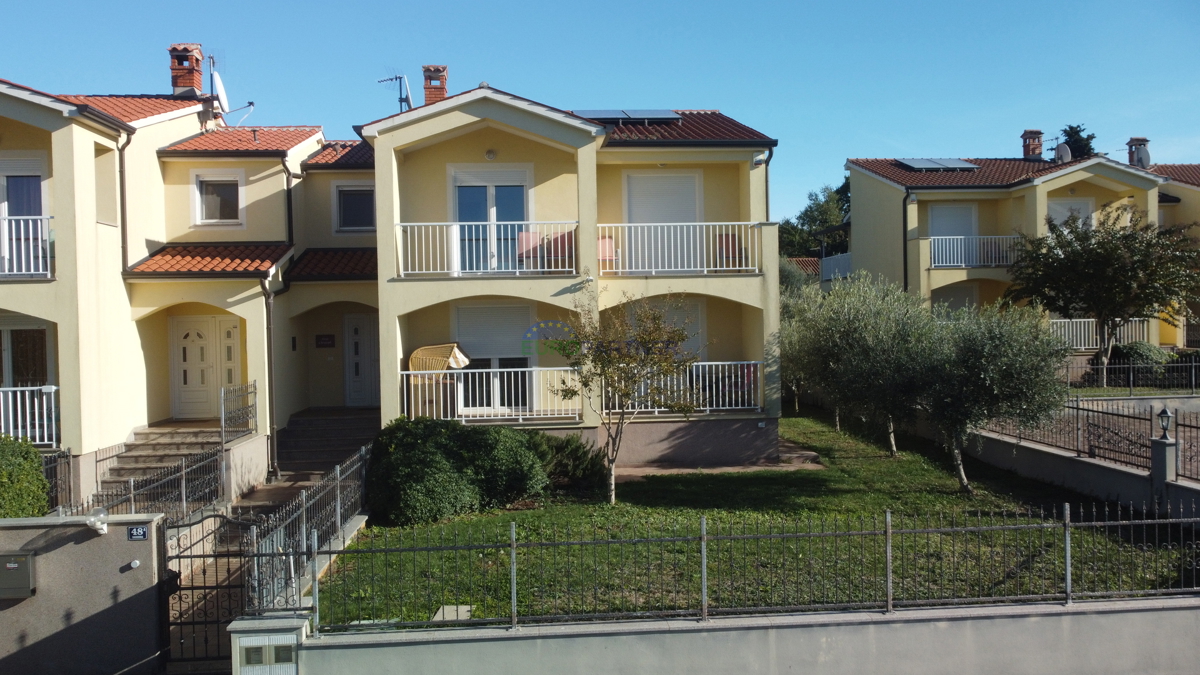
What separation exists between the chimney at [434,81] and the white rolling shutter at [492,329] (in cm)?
599

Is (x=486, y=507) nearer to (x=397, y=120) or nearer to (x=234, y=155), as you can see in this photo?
(x=397, y=120)

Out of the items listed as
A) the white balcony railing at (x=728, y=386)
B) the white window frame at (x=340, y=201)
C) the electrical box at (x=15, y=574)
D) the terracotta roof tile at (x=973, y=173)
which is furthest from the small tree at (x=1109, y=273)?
the electrical box at (x=15, y=574)

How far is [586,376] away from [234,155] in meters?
9.15

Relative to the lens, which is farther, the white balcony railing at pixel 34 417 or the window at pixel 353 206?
the window at pixel 353 206

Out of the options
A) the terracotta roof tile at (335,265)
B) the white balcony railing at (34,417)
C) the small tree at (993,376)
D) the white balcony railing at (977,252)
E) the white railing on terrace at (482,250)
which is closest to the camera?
the small tree at (993,376)

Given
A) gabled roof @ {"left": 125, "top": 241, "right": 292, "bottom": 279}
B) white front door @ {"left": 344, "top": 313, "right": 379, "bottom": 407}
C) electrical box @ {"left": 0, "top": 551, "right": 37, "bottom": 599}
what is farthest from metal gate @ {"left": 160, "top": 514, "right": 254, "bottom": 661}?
white front door @ {"left": 344, "top": 313, "right": 379, "bottom": 407}

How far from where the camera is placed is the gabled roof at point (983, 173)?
24.1 metres

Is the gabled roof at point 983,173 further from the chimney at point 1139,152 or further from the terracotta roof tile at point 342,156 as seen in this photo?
the terracotta roof tile at point 342,156

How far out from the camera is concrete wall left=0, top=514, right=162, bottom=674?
830 cm

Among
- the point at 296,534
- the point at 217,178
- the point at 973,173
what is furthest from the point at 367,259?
the point at 973,173

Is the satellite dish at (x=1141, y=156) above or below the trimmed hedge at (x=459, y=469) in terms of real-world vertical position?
above

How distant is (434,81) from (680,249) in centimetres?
777

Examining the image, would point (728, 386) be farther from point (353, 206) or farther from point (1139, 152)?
Answer: point (1139, 152)

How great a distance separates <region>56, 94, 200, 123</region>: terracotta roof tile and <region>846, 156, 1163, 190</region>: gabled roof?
775 inches
